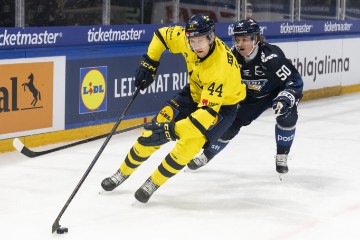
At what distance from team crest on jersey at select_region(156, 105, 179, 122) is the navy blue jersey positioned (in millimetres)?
716

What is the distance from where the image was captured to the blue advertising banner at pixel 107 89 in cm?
654

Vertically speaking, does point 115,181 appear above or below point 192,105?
below

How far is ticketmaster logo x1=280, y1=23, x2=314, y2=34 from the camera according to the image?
29.6 feet

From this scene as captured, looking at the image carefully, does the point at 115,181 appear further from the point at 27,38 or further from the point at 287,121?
the point at 27,38

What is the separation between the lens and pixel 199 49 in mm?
4328

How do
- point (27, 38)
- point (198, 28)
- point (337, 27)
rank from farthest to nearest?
point (337, 27)
point (27, 38)
point (198, 28)

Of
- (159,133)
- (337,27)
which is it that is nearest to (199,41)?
(159,133)

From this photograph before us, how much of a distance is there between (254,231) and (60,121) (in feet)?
9.02

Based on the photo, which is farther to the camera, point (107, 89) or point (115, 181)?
point (107, 89)

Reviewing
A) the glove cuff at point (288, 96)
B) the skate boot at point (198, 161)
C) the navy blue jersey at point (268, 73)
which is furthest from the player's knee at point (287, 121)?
the skate boot at point (198, 161)

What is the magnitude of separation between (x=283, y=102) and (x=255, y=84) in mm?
399

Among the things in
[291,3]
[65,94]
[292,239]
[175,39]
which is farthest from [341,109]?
[292,239]

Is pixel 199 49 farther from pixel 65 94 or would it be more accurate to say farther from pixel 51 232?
pixel 65 94

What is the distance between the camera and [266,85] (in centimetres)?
522
